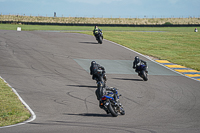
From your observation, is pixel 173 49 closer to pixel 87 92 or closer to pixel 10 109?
pixel 87 92

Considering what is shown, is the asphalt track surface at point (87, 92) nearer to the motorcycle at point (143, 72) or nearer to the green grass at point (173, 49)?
the motorcycle at point (143, 72)

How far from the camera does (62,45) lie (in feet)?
112

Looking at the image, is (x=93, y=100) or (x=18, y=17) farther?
(x=18, y=17)

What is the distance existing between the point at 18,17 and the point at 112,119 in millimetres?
106704

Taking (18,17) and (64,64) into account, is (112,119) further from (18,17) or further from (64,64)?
(18,17)

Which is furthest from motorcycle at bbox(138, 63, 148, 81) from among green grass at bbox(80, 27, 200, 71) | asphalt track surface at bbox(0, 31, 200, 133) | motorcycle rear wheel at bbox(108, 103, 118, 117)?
motorcycle rear wheel at bbox(108, 103, 118, 117)

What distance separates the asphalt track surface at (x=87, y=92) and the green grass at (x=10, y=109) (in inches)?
19.4

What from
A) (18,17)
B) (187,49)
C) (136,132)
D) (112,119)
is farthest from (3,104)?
(18,17)

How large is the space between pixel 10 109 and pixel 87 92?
16.0 ft

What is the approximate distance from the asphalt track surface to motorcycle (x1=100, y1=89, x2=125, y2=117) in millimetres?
292

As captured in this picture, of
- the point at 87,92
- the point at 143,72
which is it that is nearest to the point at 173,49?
the point at 143,72

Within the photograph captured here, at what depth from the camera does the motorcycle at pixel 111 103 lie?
11.6m

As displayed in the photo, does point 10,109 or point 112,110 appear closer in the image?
point 112,110

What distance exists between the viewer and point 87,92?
16.5 m
